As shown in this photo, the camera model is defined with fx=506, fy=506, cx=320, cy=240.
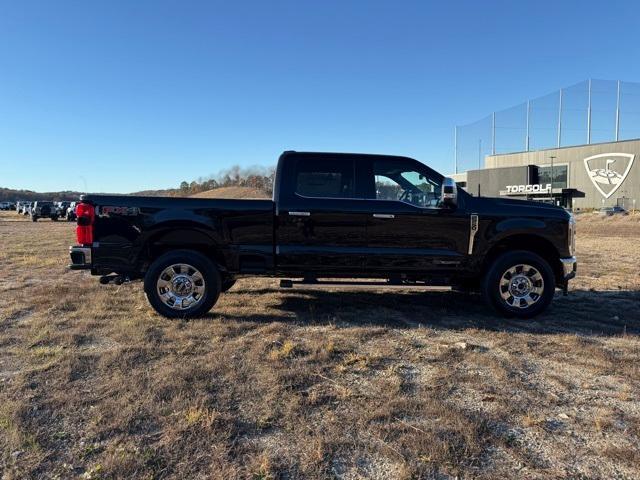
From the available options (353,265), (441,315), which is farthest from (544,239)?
(353,265)

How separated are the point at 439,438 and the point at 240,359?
210 cm

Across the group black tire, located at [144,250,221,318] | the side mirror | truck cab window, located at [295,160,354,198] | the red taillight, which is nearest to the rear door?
truck cab window, located at [295,160,354,198]

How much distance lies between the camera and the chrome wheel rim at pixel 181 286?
6070 millimetres

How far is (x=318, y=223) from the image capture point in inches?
242

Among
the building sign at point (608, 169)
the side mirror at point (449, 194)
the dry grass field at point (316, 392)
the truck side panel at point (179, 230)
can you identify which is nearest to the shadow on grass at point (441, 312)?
the dry grass field at point (316, 392)

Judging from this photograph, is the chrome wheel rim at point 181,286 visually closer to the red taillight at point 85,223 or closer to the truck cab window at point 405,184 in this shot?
the red taillight at point 85,223

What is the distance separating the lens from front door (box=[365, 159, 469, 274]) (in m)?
6.19

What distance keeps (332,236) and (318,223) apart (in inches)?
9.2

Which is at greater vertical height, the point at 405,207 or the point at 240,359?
the point at 405,207

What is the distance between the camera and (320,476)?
9.11ft

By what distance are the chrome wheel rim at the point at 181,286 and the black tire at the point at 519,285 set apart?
354 centimetres

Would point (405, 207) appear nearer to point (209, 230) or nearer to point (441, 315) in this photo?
point (441, 315)

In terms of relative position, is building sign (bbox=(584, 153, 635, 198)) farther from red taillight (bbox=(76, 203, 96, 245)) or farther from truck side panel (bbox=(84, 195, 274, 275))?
red taillight (bbox=(76, 203, 96, 245))

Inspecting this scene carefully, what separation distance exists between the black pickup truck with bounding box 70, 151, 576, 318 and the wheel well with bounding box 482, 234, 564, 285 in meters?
0.03
